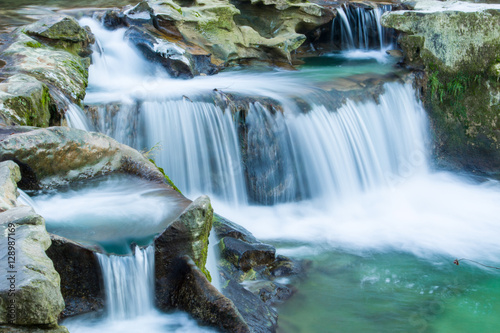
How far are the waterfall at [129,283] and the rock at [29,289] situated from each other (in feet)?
2.96

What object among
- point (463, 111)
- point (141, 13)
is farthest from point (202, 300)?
point (141, 13)

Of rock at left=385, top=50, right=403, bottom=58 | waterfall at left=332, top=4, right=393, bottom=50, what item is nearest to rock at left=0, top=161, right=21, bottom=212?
rock at left=385, top=50, right=403, bottom=58

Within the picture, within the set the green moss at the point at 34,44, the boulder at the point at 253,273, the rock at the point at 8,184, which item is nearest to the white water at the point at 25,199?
the rock at the point at 8,184

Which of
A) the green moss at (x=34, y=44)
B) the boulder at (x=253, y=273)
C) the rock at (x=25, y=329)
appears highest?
the green moss at (x=34, y=44)

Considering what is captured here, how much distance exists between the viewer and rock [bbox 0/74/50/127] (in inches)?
207

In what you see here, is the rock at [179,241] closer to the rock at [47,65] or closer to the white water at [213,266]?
the white water at [213,266]

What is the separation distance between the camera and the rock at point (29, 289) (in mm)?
2479

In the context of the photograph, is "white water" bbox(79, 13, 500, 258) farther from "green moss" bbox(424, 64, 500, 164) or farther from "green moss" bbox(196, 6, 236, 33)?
"green moss" bbox(196, 6, 236, 33)

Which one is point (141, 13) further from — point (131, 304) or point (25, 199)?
point (131, 304)

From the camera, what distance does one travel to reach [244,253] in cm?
534

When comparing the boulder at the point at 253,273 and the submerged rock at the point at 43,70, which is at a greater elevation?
the submerged rock at the point at 43,70

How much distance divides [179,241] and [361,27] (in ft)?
29.4

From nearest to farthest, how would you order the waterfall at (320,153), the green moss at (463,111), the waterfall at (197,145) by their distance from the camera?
the waterfall at (197,145) → the waterfall at (320,153) → the green moss at (463,111)

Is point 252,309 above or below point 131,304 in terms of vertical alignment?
below
